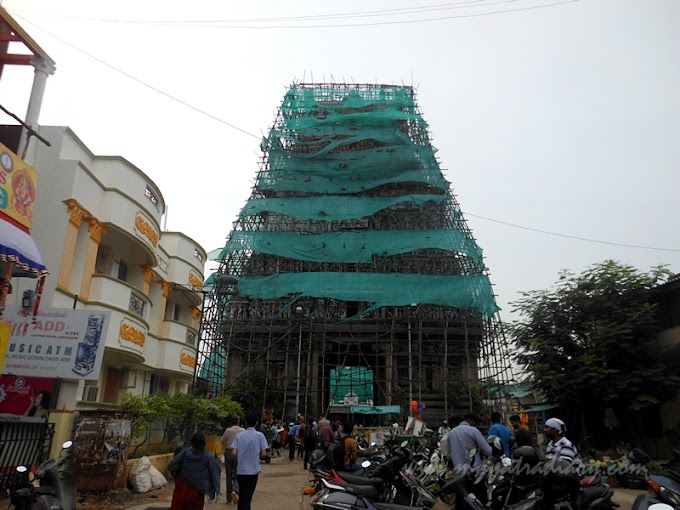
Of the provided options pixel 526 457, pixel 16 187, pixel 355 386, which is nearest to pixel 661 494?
pixel 526 457

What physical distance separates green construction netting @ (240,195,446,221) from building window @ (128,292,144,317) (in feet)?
39.0

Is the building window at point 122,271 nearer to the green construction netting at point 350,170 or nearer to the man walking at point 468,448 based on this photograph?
the man walking at point 468,448

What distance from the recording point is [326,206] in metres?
27.1

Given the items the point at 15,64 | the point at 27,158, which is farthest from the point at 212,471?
the point at 15,64

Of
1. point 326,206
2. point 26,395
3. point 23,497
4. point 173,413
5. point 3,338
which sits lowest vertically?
point 23,497

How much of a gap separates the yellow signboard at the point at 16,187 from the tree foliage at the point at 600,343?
45.6 ft

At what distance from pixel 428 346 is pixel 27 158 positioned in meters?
20.0

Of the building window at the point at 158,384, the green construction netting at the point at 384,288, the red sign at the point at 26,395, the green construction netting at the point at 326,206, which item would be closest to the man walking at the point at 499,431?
the red sign at the point at 26,395

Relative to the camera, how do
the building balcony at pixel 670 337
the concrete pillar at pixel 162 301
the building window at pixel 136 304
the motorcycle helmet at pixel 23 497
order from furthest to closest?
the concrete pillar at pixel 162 301
the building balcony at pixel 670 337
the building window at pixel 136 304
the motorcycle helmet at pixel 23 497

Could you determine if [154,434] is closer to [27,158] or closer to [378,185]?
[27,158]

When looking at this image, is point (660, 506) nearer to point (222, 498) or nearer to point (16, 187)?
point (222, 498)

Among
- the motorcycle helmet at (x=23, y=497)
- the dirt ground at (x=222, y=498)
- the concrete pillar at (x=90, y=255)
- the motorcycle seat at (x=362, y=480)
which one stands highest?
the concrete pillar at (x=90, y=255)

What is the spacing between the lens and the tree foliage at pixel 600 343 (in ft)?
47.3

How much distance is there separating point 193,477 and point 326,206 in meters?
21.8
